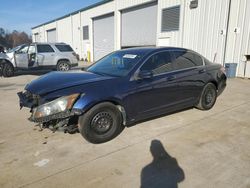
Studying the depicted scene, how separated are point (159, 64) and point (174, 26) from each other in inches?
418

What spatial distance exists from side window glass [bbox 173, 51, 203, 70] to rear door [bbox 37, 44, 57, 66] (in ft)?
29.4

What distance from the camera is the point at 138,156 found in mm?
3387

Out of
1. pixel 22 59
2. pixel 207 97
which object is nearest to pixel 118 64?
pixel 207 97

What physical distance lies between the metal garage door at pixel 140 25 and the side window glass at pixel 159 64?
11.8 metres

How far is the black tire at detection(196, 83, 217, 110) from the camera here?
17.8ft

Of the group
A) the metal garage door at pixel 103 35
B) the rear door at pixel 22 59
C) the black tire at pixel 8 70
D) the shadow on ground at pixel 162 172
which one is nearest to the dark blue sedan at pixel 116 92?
the shadow on ground at pixel 162 172

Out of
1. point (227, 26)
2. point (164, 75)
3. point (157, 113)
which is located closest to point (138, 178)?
point (157, 113)

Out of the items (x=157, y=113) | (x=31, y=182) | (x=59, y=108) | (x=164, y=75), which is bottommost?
(x=31, y=182)

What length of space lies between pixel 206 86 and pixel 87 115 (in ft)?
10.5

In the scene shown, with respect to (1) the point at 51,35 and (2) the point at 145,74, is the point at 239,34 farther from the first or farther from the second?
(1) the point at 51,35

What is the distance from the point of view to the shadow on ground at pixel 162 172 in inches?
109

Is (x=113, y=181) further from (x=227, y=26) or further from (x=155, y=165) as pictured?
(x=227, y=26)

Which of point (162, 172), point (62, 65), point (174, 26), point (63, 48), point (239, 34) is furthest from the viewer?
point (174, 26)

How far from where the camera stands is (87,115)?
11.6ft
